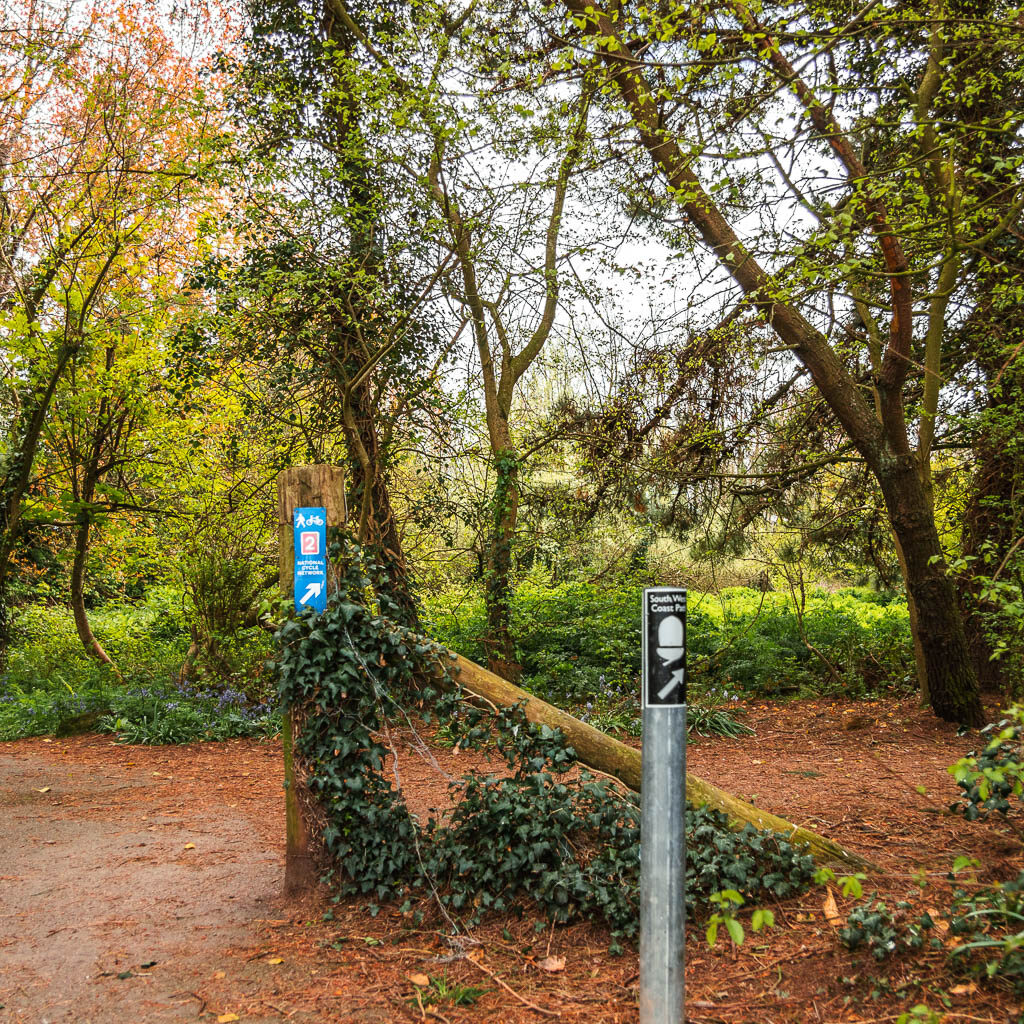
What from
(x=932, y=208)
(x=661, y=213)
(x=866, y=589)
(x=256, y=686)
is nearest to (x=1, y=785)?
(x=256, y=686)

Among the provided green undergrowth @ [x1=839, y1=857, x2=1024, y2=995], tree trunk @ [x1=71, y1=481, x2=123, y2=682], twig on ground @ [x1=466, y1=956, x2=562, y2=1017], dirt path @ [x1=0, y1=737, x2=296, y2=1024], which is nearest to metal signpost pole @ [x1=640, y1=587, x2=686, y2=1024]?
twig on ground @ [x1=466, y1=956, x2=562, y2=1017]

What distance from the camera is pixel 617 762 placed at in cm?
423

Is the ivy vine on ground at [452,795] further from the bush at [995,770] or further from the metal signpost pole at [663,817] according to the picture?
the metal signpost pole at [663,817]

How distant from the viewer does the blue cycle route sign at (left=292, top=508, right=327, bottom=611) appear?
4.21 meters

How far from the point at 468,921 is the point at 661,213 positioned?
7.25 m

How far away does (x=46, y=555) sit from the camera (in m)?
12.7

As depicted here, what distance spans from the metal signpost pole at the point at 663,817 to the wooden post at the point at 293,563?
232cm

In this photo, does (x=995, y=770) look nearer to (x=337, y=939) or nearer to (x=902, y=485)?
(x=337, y=939)

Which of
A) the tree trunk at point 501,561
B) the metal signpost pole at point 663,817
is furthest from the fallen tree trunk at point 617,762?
the tree trunk at point 501,561

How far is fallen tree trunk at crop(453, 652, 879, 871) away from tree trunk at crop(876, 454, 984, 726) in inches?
173

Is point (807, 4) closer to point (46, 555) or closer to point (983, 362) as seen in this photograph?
point (983, 362)

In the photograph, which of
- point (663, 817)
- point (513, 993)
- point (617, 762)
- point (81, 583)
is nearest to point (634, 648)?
point (617, 762)

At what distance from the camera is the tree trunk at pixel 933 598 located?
25.4ft

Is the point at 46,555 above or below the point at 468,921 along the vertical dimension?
above
